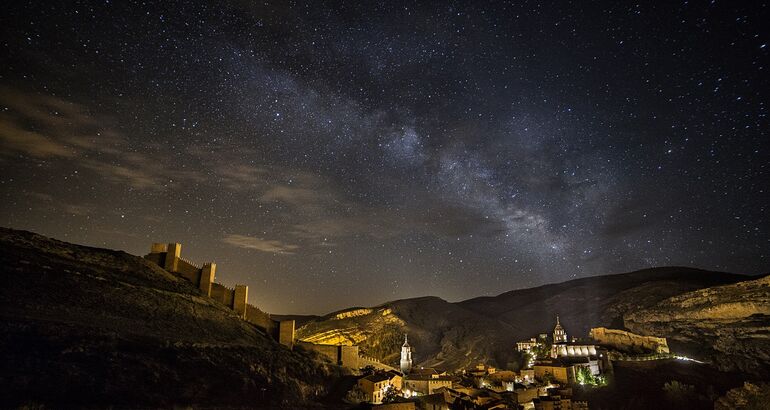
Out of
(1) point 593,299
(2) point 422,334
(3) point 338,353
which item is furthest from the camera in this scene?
(1) point 593,299

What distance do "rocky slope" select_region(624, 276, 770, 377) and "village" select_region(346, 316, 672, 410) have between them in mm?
9179

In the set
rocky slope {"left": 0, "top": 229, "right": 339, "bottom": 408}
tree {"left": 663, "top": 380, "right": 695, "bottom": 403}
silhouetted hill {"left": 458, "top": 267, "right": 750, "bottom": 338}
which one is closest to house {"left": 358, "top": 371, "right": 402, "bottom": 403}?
rocky slope {"left": 0, "top": 229, "right": 339, "bottom": 408}

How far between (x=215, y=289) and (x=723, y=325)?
76.6 meters

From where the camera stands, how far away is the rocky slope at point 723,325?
186 feet

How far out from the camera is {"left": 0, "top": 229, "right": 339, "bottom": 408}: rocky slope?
1820 centimetres

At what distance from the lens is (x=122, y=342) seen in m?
22.2

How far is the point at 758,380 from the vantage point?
5034cm

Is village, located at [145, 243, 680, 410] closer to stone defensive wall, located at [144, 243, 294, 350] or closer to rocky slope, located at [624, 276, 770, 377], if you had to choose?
stone defensive wall, located at [144, 243, 294, 350]

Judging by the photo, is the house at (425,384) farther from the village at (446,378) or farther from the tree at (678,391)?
the tree at (678,391)

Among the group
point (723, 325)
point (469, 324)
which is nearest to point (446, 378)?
point (723, 325)

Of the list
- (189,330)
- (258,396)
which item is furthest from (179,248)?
(258,396)

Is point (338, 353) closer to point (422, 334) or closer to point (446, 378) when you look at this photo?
point (446, 378)

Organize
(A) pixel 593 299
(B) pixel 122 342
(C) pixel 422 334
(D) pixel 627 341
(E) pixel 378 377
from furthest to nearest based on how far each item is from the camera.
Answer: (A) pixel 593 299 < (C) pixel 422 334 < (D) pixel 627 341 < (E) pixel 378 377 < (B) pixel 122 342

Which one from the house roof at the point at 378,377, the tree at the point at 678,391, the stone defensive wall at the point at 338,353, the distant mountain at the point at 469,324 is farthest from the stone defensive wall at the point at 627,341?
the stone defensive wall at the point at 338,353
